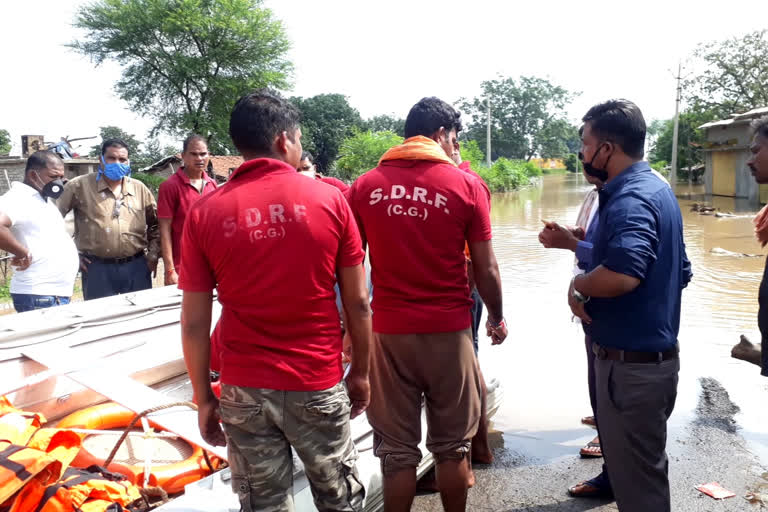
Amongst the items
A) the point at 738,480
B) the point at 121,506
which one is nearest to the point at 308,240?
the point at 121,506

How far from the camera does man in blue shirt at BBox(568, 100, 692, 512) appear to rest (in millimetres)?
1972

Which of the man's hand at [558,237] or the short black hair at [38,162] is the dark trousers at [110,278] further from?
the man's hand at [558,237]

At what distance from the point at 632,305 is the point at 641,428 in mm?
445

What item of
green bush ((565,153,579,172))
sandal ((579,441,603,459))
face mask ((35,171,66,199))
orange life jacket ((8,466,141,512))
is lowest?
sandal ((579,441,603,459))

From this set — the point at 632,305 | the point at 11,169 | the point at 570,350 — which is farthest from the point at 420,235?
the point at 11,169

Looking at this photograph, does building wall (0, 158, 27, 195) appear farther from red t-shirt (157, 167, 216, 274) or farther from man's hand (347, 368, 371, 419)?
man's hand (347, 368, 371, 419)

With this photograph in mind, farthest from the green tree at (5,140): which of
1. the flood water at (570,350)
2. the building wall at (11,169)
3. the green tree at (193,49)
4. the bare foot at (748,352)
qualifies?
the bare foot at (748,352)

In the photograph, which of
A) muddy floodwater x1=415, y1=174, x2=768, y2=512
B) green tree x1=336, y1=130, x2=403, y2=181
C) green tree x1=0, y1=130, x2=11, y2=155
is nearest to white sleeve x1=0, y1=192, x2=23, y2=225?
muddy floodwater x1=415, y1=174, x2=768, y2=512

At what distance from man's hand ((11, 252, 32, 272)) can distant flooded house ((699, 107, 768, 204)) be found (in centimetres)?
2311

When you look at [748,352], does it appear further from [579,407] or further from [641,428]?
[641,428]

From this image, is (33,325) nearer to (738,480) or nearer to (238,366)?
(238,366)

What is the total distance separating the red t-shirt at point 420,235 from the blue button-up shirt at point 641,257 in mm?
497

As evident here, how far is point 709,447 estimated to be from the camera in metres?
3.47

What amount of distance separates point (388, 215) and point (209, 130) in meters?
25.1
